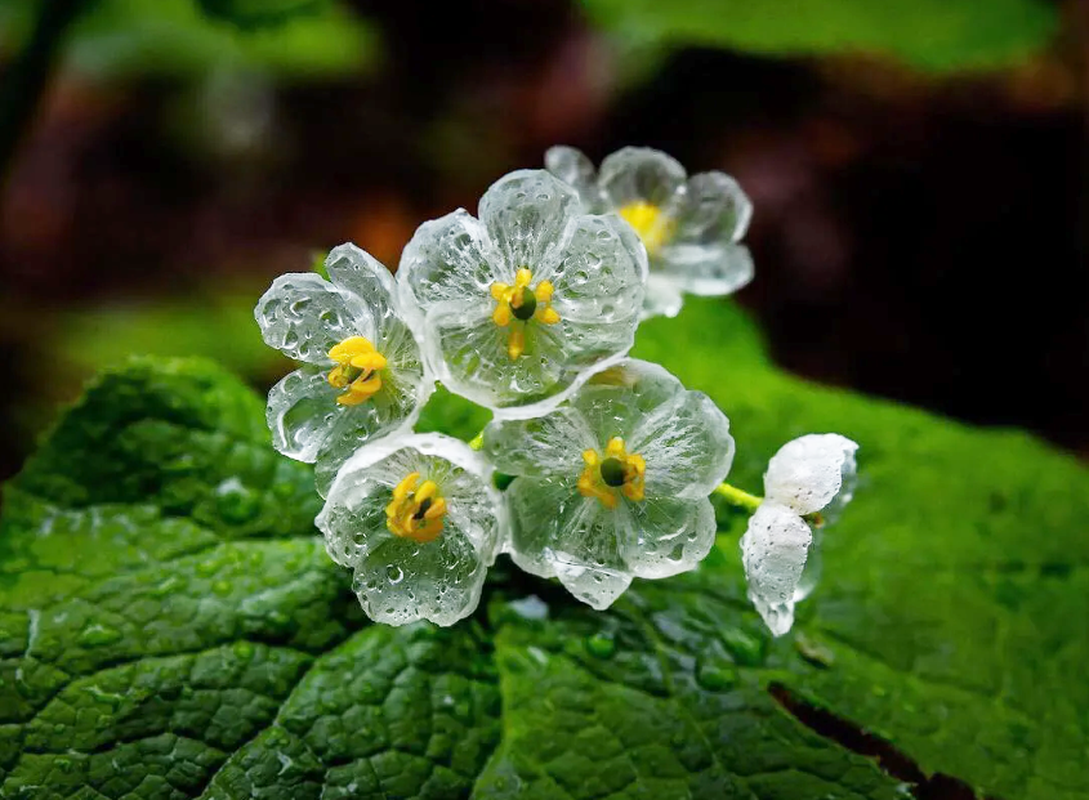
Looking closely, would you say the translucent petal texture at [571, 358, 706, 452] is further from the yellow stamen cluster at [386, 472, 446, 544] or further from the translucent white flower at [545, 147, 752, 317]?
the translucent white flower at [545, 147, 752, 317]

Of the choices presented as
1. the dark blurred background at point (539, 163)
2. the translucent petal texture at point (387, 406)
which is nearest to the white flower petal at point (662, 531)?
the translucent petal texture at point (387, 406)

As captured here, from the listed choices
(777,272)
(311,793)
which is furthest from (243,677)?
(777,272)

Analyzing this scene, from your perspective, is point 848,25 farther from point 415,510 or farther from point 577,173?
point 415,510

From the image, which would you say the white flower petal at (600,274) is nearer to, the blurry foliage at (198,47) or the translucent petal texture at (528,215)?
the translucent petal texture at (528,215)

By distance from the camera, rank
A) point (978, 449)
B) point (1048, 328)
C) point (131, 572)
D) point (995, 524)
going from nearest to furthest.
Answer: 1. point (131, 572)
2. point (995, 524)
3. point (978, 449)
4. point (1048, 328)

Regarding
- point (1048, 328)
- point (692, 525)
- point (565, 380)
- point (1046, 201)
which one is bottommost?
point (1048, 328)

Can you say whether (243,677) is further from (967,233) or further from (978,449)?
(967,233)

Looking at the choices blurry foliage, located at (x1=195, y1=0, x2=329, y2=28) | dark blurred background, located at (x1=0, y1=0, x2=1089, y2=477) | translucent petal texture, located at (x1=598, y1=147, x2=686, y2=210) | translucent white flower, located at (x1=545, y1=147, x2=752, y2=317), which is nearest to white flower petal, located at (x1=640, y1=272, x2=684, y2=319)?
translucent white flower, located at (x1=545, y1=147, x2=752, y2=317)
